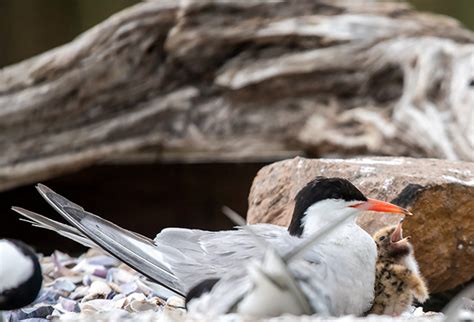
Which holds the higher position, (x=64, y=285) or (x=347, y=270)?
(x=347, y=270)

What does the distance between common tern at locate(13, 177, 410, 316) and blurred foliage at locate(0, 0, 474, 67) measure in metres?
6.53

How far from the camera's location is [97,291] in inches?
135

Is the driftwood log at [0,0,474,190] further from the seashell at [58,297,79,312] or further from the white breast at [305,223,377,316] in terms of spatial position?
the white breast at [305,223,377,316]

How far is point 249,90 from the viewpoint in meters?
5.07

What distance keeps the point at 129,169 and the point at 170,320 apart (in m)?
3.95

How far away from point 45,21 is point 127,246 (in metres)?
6.93

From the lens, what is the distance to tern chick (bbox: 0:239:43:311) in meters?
2.48

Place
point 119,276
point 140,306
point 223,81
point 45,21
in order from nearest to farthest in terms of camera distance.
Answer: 1. point 140,306
2. point 119,276
3. point 223,81
4. point 45,21

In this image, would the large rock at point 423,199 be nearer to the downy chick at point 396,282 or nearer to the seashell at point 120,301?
the downy chick at point 396,282

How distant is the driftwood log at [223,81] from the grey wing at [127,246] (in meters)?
2.21

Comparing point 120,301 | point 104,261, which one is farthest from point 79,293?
point 104,261

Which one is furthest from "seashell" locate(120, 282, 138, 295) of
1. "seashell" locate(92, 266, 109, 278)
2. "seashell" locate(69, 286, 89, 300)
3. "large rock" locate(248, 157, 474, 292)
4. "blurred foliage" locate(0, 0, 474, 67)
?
"blurred foliage" locate(0, 0, 474, 67)

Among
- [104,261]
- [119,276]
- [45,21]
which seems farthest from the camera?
[45,21]

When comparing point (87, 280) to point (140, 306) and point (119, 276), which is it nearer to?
point (119, 276)
